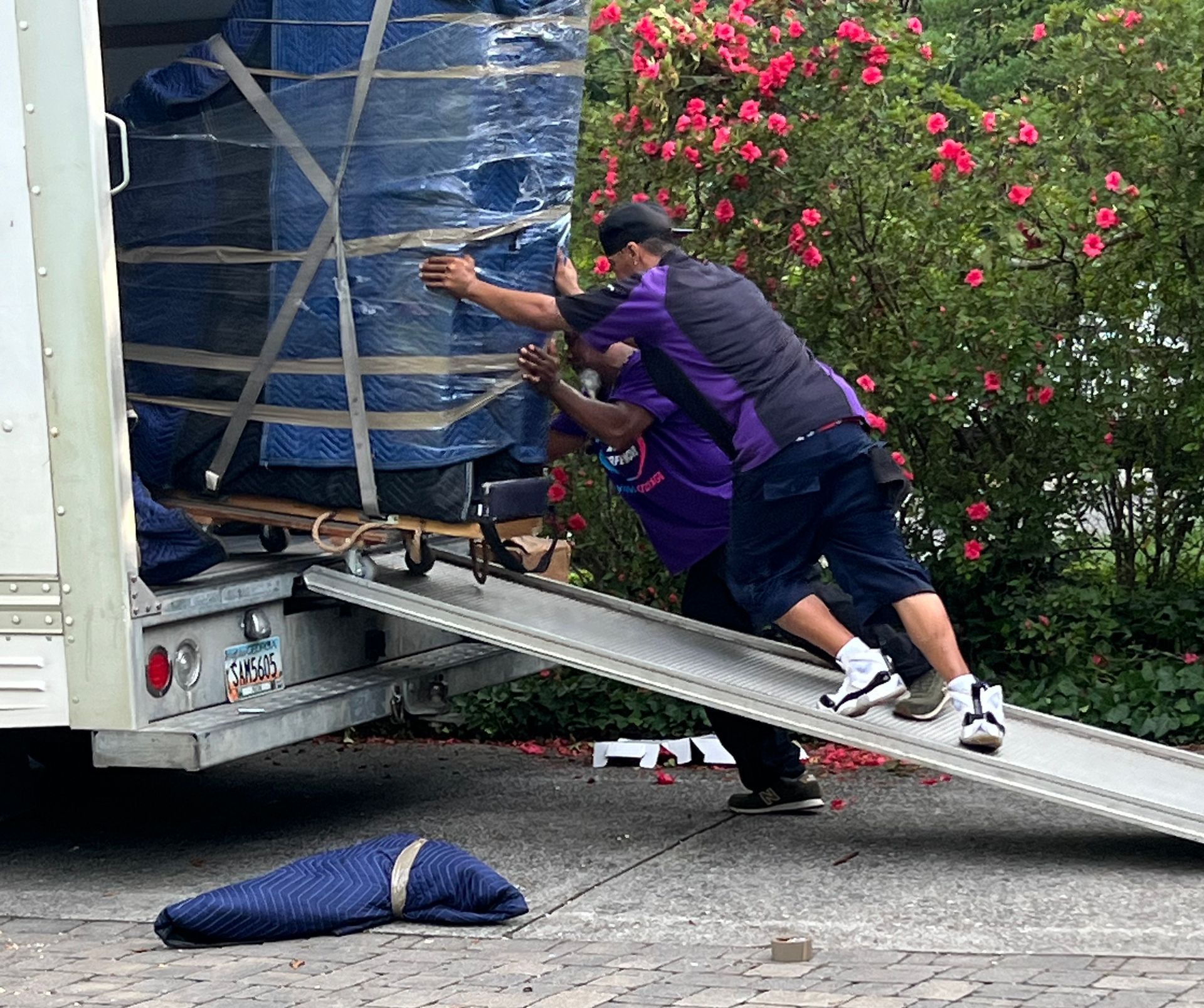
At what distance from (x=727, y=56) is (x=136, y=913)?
3.77 m

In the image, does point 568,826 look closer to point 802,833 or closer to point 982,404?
point 802,833

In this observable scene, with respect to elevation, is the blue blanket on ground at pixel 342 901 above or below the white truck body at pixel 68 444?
below

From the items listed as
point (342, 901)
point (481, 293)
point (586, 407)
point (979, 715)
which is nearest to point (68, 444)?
point (481, 293)

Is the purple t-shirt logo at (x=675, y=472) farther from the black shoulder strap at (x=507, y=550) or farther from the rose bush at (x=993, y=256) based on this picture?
the rose bush at (x=993, y=256)

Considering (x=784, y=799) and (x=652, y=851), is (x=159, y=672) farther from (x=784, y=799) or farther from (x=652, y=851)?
(x=784, y=799)

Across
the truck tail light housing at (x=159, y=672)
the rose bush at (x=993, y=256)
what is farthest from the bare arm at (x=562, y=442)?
the truck tail light housing at (x=159, y=672)

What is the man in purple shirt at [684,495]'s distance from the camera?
6227 millimetres

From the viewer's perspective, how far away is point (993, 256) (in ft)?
24.2

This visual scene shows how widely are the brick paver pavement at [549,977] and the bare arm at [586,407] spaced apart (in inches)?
68.9

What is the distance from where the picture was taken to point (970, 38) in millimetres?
21062

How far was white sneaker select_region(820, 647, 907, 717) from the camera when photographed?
224 inches

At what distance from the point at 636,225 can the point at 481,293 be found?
0.58m

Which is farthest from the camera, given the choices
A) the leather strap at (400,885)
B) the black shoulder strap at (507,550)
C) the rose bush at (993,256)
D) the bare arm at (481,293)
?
the rose bush at (993,256)

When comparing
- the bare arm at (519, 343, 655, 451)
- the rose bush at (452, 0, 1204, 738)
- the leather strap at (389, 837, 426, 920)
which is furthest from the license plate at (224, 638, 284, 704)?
the rose bush at (452, 0, 1204, 738)
